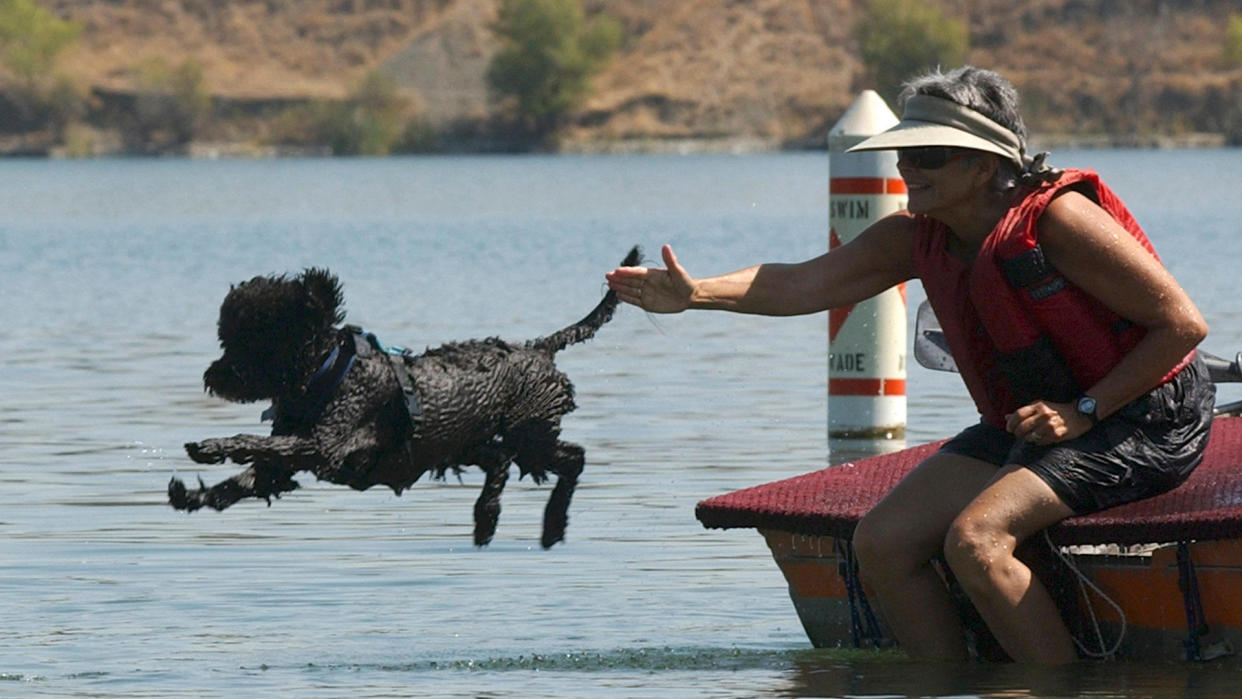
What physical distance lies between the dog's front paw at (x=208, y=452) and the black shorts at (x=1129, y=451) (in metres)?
2.30

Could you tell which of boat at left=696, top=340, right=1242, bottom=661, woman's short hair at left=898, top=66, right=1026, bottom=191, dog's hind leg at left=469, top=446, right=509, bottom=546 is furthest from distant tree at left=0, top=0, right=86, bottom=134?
woman's short hair at left=898, top=66, right=1026, bottom=191

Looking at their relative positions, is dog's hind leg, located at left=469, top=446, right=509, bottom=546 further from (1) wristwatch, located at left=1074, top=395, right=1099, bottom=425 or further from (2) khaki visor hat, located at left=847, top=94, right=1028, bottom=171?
(1) wristwatch, located at left=1074, top=395, right=1099, bottom=425

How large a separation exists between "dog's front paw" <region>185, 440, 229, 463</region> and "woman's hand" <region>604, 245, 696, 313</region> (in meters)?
1.41

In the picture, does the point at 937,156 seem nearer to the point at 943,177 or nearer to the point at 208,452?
the point at 943,177

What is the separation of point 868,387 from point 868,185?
1.01 m

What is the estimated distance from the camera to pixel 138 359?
16.9 meters

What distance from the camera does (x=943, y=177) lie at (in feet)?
20.5

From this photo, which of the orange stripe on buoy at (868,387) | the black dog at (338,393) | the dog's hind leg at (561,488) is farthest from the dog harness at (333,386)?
the orange stripe on buoy at (868,387)

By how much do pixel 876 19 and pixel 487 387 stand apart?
99.9 metres

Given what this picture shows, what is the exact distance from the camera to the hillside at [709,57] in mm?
100062

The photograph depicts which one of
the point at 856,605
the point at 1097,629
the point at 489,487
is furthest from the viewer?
the point at 489,487

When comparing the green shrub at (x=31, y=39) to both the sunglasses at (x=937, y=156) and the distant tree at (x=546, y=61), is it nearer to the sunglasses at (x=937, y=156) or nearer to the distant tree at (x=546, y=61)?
the distant tree at (x=546, y=61)

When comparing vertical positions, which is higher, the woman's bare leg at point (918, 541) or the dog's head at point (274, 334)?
the dog's head at point (274, 334)

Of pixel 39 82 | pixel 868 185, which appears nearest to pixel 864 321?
pixel 868 185
